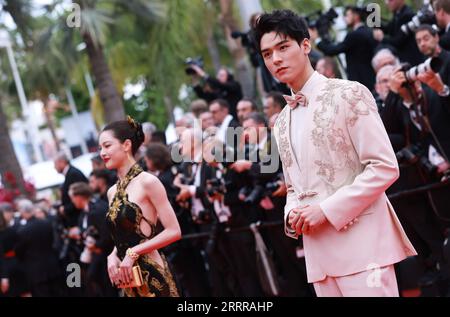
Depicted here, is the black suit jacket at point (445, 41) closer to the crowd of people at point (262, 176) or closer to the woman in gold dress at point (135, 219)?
the crowd of people at point (262, 176)

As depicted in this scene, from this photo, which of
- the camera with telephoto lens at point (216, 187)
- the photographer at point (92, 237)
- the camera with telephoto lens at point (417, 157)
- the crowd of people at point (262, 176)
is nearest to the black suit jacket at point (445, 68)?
the crowd of people at point (262, 176)

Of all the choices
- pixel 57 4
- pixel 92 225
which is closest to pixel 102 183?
pixel 92 225

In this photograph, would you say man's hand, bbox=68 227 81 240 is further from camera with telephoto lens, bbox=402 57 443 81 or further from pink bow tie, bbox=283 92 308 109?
pink bow tie, bbox=283 92 308 109

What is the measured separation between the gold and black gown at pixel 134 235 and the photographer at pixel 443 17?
125 inches

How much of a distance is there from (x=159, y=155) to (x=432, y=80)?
3665mm

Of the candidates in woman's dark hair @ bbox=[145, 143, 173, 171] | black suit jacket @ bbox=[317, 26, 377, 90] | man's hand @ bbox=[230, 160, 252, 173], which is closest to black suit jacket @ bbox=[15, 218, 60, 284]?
woman's dark hair @ bbox=[145, 143, 173, 171]

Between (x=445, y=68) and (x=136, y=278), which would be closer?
(x=136, y=278)

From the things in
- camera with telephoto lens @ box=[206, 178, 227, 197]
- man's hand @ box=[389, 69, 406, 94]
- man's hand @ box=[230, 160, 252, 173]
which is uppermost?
man's hand @ box=[389, 69, 406, 94]

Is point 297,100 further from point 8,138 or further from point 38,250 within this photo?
point 8,138

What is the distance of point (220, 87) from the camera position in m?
11.1

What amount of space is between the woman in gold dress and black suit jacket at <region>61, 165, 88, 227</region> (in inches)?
237

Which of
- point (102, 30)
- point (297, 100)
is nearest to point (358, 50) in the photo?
point (297, 100)

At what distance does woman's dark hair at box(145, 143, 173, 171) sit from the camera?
950 cm
